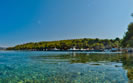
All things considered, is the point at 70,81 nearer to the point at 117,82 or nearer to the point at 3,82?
the point at 117,82

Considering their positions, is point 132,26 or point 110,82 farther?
point 132,26

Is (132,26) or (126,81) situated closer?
(126,81)

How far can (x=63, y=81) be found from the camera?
13227 mm

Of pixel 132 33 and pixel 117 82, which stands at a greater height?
pixel 132 33

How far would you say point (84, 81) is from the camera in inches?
526

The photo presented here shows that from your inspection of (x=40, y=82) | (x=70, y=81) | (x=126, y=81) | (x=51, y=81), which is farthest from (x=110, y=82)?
(x=40, y=82)

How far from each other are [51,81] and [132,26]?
78.3m

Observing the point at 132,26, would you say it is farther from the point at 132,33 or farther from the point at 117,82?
the point at 117,82

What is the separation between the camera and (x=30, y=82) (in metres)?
13.2

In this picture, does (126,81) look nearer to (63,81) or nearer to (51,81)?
(63,81)

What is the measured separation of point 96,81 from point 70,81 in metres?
2.53

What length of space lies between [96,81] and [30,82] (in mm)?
6358

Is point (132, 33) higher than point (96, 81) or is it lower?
higher

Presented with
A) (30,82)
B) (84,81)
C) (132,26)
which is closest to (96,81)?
(84,81)
